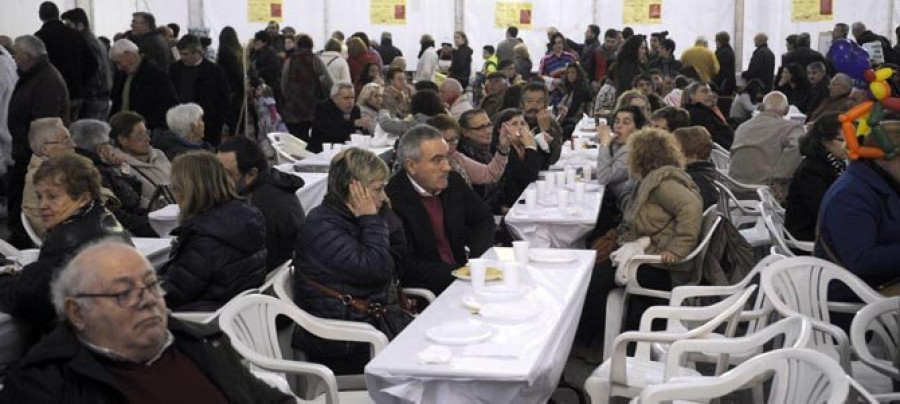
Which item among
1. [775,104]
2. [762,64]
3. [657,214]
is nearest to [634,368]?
[657,214]

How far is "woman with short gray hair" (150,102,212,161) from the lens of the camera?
24.2ft

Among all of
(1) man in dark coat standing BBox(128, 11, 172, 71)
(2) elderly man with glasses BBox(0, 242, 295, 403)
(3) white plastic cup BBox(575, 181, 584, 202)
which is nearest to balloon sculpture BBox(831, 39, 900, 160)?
(3) white plastic cup BBox(575, 181, 584, 202)

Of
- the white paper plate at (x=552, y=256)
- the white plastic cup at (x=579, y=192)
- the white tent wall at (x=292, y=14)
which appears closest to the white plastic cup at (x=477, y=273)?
the white paper plate at (x=552, y=256)

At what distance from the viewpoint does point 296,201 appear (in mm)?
5121

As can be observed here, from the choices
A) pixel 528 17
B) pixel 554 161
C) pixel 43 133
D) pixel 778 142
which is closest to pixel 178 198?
pixel 43 133

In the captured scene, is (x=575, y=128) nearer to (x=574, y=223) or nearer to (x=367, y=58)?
(x=367, y=58)

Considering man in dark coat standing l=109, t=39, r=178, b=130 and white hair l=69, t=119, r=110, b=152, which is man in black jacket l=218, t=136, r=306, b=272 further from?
man in dark coat standing l=109, t=39, r=178, b=130

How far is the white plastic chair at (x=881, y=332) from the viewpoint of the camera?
12.5ft

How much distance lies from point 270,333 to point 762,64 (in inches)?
521

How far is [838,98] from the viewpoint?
9.92 metres

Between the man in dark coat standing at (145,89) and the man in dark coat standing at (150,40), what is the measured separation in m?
1.70

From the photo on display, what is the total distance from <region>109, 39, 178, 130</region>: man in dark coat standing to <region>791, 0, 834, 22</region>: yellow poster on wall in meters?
11.1

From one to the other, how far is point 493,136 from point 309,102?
4307mm

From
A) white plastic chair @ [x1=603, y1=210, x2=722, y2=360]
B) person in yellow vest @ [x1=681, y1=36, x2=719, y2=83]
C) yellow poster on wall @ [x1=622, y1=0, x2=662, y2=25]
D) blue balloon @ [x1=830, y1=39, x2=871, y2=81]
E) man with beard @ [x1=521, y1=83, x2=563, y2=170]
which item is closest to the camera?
blue balloon @ [x1=830, y1=39, x2=871, y2=81]
